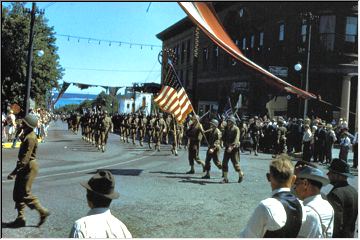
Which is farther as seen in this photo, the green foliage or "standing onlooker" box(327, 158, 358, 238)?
the green foliage

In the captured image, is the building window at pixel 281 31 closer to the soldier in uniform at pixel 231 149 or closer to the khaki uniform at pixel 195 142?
the khaki uniform at pixel 195 142

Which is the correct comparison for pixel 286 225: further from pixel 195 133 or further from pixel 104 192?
pixel 195 133

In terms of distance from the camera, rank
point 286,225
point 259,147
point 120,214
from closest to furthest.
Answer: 1. point 286,225
2. point 120,214
3. point 259,147

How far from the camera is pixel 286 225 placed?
2.95 metres

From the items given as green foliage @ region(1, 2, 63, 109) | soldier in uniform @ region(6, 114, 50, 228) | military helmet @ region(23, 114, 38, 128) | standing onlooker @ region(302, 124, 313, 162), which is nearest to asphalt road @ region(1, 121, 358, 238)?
soldier in uniform @ region(6, 114, 50, 228)

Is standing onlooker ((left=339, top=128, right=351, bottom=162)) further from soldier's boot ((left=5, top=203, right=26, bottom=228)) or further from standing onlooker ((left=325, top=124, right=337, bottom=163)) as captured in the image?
soldier's boot ((left=5, top=203, right=26, bottom=228))

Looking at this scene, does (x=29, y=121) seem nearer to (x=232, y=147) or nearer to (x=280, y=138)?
(x=232, y=147)

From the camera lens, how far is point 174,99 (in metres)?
10.9

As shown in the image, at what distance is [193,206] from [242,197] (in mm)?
1330

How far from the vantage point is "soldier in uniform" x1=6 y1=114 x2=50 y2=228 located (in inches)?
230

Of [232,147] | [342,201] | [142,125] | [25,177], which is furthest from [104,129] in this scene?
[342,201]

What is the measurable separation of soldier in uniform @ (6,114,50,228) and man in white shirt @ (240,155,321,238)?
3.74 metres

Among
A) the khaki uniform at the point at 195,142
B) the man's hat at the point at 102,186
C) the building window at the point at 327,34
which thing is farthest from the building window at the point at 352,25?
the man's hat at the point at 102,186

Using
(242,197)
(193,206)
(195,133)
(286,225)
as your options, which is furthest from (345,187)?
(195,133)
